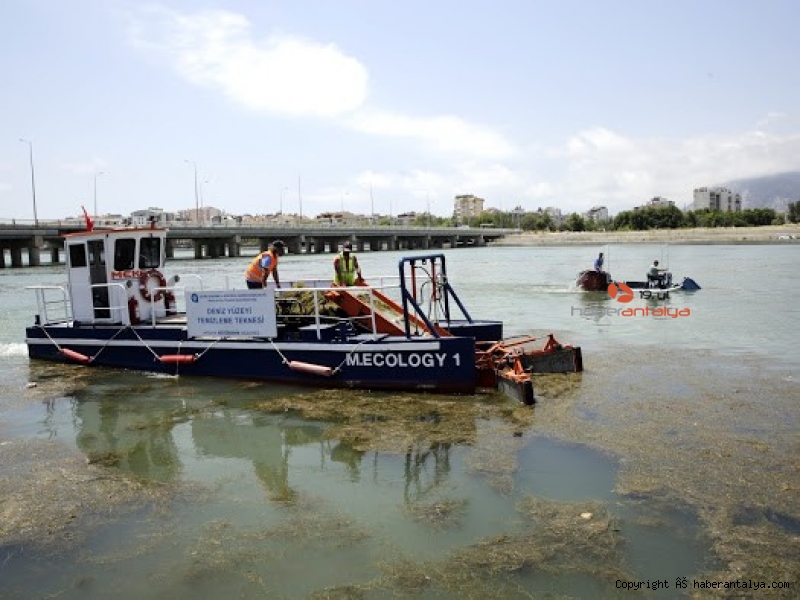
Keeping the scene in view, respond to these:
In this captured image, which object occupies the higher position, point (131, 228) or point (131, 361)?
point (131, 228)

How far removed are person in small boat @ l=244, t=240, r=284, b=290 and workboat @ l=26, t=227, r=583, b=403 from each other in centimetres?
43

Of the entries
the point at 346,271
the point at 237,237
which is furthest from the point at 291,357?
the point at 237,237

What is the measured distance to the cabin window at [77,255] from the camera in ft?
49.9

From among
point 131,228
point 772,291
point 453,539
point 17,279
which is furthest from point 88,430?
point 17,279

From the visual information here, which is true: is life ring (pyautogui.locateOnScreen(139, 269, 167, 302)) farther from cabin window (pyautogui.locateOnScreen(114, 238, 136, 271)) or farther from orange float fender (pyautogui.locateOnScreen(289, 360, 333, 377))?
orange float fender (pyautogui.locateOnScreen(289, 360, 333, 377))

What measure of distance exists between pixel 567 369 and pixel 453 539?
25.0ft

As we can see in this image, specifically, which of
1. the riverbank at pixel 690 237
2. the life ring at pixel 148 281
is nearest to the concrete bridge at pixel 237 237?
the riverbank at pixel 690 237

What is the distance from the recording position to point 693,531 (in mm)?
6172

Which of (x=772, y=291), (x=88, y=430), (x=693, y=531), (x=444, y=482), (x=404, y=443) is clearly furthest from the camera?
(x=772, y=291)

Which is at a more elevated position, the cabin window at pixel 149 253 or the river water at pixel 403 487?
the cabin window at pixel 149 253

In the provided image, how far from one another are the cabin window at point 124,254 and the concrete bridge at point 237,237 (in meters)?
20.7

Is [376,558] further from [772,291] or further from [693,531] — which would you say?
[772,291]

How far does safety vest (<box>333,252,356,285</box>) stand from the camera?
1331 cm

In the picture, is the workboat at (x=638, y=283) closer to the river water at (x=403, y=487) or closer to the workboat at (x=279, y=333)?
the workboat at (x=279, y=333)
